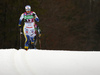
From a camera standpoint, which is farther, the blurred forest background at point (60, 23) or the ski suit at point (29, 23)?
the blurred forest background at point (60, 23)

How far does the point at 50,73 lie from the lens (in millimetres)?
2080

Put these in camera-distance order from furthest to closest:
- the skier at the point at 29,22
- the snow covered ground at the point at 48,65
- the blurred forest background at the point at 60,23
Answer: the blurred forest background at the point at 60,23
the skier at the point at 29,22
the snow covered ground at the point at 48,65

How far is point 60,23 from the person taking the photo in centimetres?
1903

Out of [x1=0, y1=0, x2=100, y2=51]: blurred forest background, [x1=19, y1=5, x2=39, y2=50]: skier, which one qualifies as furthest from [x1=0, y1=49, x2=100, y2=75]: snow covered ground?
[x1=0, y1=0, x2=100, y2=51]: blurred forest background

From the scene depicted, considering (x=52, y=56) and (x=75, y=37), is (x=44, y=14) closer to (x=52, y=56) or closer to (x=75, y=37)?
(x=75, y=37)

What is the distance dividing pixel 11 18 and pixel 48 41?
4.26m

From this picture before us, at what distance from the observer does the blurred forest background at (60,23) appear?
15.0 metres

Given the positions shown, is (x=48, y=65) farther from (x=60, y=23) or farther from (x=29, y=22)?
(x=60, y=23)

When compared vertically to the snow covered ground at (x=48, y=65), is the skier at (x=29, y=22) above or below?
above

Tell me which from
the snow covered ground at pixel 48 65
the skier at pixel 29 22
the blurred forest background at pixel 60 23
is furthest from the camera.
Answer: the blurred forest background at pixel 60 23

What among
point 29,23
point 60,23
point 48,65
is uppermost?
point 29,23

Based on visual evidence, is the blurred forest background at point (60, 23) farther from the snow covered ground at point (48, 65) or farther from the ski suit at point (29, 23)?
the snow covered ground at point (48, 65)

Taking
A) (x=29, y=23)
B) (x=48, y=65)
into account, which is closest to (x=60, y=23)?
(x=29, y=23)

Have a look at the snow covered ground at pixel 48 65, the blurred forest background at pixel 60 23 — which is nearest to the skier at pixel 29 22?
the snow covered ground at pixel 48 65
